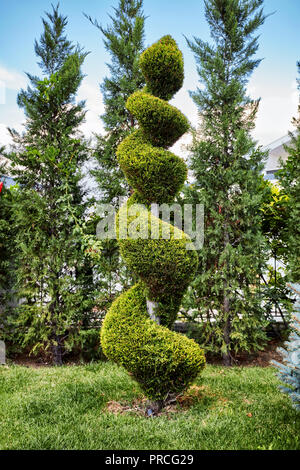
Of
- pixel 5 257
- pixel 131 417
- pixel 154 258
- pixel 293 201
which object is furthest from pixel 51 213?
pixel 293 201

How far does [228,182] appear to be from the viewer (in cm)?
598

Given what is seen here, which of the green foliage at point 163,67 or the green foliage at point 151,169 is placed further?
the green foliage at point 163,67

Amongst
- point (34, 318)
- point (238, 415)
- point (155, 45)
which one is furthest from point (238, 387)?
point (155, 45)

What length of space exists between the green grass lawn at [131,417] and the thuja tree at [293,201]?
1973mm

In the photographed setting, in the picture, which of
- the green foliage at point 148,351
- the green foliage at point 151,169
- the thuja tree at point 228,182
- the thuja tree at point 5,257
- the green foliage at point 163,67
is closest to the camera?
the green foliage at point 148,351

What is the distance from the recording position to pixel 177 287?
3.63 meters

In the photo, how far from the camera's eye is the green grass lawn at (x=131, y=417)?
297cm

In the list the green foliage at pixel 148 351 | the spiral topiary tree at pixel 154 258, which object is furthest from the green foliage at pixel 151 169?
the green foliage at pixel 148 351

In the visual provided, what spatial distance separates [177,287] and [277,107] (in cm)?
560

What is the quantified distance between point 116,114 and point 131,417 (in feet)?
17.4

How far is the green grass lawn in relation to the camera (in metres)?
2.97

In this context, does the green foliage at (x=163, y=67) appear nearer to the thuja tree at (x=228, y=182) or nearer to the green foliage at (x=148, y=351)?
the thuja tree at (x=228, y=182)

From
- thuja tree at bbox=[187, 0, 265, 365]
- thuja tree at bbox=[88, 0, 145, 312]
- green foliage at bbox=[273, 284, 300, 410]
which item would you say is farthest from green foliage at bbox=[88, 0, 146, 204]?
green foliage at bbox=[273, 284, 300, 410]

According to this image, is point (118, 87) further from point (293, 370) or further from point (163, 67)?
point (293, 370)
